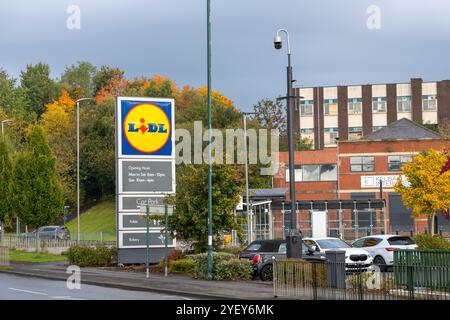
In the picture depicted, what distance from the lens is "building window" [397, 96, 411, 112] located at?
343ft

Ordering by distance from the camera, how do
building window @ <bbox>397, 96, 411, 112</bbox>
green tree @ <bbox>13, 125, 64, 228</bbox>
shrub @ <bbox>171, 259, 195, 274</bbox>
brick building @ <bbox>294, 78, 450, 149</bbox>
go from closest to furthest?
shrub @ <bbox>171, 259, 195, 274</bbox>, green tree @ <bbox>13, 125, 64, 228</bbox>, brick building @ <bbox>294, 78, 450, 149</bbox>, building window @ <bbox>397, 96, 411, 112</bbox>

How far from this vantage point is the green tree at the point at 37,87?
123 metres

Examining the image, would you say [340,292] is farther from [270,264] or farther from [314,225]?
[314,225]

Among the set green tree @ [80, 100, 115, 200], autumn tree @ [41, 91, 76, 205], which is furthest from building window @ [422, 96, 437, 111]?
autumn tree @ [41, 91, 76, 205]

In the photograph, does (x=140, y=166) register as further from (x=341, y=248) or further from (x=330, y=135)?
(x=330, y=135)

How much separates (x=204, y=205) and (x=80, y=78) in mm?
100944

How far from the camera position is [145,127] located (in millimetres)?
38906

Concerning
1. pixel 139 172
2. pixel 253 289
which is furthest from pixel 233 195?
pixel 253 289

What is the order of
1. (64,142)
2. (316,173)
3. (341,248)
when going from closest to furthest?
1. (341,248)
2. (316,173)
3. (64,142)

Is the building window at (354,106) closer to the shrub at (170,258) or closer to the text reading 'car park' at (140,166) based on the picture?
the text reading 'car park' at (140,166)

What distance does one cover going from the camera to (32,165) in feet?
163

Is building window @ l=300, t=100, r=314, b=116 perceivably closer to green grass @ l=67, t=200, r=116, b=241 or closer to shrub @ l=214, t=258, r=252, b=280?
green grass @ l=67, t=200, r=116, b=241

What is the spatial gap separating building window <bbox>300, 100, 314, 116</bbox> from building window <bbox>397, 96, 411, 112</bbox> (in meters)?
10.8

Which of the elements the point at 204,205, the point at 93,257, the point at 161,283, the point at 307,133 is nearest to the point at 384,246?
the point at 204,205
